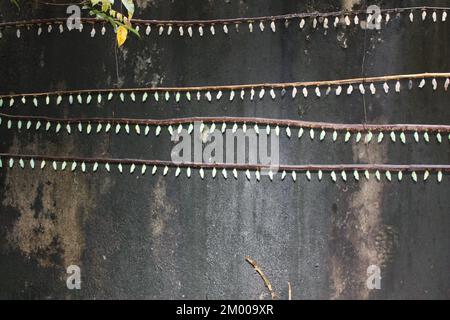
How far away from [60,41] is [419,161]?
209 centimetres

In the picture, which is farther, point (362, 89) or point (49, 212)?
point (49, 212)

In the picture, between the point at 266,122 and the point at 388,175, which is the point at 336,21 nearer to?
the point at 266,122

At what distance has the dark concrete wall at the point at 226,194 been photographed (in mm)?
2814

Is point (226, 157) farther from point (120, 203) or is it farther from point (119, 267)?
point (119, 267)

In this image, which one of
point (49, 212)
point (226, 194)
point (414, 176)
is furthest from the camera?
point (49, 212)

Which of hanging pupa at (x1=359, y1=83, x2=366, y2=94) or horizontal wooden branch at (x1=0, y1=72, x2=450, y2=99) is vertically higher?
horizontal wooden branch at (x1=0, y1=72, x2=450, y2=99)

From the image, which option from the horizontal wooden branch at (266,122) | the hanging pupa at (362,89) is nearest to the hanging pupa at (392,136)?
the horizontal wooden branch at (266,122)

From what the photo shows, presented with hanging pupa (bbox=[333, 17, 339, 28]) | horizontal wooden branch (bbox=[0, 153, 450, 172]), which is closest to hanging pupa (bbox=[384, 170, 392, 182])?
horizontal wooden branch (bbox=[0, 153, 450, 172])

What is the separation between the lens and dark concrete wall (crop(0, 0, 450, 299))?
2.81 metres

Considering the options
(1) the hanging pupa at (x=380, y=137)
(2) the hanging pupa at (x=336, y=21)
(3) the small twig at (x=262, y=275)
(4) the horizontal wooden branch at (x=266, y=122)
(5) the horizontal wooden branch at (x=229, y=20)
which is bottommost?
(3) the small twig at (x=262, y=275)

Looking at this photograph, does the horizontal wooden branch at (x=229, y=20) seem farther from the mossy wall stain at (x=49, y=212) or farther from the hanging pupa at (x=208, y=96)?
the mossy wall stain at (x=49, y=212)

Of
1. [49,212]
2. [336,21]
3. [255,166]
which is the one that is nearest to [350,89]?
[336,21]

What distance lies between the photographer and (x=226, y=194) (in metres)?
2.90

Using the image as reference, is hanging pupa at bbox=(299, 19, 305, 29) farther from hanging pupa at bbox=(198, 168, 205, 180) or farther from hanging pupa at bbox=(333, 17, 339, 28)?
hanging pupa at bbox=(198, 168, 205, 180)
